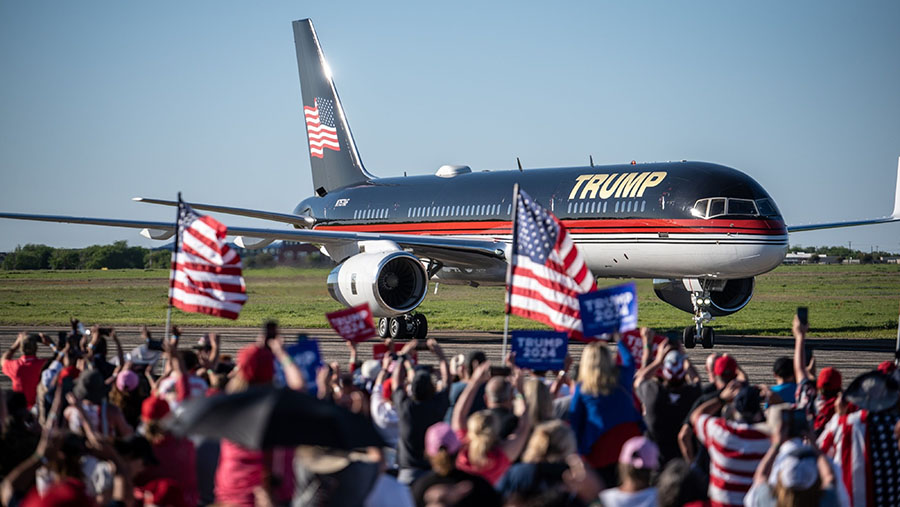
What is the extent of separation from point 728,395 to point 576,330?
3276 mm

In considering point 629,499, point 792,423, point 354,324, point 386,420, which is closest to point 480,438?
point 629,499

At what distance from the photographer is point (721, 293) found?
25.2m

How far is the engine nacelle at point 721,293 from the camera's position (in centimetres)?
2464

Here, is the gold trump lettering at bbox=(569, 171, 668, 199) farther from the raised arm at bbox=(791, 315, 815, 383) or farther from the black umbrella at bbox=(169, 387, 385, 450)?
the black umbrella at bbox=(169, 387, 385, 450)

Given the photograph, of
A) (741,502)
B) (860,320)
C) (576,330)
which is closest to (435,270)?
(860,320)

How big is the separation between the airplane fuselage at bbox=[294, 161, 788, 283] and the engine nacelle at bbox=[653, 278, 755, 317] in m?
1.37

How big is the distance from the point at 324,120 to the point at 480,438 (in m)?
29.1

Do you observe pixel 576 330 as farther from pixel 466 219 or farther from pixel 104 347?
pixel 466 219

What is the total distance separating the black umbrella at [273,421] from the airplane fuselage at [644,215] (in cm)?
1752

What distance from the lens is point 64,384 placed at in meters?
9.42

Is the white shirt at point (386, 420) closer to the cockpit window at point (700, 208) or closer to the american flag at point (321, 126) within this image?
the cockpit window at point (700, 208)

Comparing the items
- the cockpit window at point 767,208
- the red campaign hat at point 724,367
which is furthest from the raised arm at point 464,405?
the cockpit window at point 767,208

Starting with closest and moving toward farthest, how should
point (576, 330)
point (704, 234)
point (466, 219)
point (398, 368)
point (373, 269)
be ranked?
1. point (398, 368)
2. point (576, 330)
3. point (704, 234)
4. point (373, 269)
5. point (466, 219)

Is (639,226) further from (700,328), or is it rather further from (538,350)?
(538,350)
